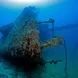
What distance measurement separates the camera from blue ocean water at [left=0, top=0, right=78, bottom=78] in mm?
4160

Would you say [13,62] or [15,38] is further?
[13,62]

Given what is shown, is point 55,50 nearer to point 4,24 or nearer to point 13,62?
point 13,62

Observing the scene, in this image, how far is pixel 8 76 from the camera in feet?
11.9

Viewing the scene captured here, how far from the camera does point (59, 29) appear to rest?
198 inches

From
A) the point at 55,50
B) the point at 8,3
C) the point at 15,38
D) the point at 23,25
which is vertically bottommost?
the point at 55,50

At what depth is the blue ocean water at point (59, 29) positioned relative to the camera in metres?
4.16

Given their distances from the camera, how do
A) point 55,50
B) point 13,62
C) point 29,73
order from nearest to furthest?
point 29,73
point 13,62
point 55,50

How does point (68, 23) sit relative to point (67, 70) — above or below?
above

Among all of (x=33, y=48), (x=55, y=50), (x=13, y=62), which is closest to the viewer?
(x=33, y=48)

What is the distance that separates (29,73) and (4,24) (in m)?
2.15

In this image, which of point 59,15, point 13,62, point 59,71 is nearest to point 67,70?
point 59,71

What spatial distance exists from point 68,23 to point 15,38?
7.35 ft

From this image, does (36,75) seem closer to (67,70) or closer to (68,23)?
(67,70)

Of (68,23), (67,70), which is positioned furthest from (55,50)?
(68,23)
